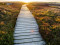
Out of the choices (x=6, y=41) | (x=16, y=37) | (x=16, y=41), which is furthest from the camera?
(x=16, y=37)

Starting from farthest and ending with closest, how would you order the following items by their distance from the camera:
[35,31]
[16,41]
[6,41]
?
[35,31]
[16,41]
[6,41]

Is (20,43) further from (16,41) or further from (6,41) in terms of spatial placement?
(6,41)

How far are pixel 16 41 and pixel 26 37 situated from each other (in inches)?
36.8

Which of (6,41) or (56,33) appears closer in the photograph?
(6,41)

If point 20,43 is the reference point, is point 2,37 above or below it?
above

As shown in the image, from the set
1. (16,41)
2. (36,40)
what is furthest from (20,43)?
(36,40)

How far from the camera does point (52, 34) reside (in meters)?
7.09

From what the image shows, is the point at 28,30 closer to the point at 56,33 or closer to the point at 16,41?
the point at 16,41

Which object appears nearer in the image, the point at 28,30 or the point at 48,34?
the point at 48,34

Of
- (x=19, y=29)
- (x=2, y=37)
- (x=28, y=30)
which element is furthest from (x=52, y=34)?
(x=2, y=37)

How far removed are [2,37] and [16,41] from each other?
1.08 metres

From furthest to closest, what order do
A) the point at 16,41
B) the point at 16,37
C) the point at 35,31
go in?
the point at 35,31, the point at 16,37, the point at 16,41

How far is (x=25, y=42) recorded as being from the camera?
6844mm

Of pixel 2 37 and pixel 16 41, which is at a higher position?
pixel 2 37
